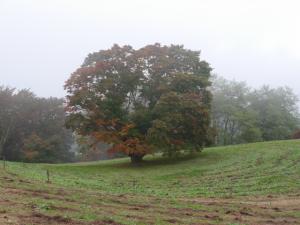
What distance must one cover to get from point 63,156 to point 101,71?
34086 mm

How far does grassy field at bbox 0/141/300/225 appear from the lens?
1427 cm

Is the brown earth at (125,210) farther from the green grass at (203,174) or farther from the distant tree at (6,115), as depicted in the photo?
the distant tree at (6,115)

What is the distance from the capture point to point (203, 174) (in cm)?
3319

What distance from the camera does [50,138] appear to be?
6900 centimetres

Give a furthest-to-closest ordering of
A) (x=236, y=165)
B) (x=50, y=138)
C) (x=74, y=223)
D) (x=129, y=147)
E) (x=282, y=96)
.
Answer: (x=282, y=96)
(x=50, y=138)
(x=129, y=147)
(x=236, y=165)
(x=74, y=223)

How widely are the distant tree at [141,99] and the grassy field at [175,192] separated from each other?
8.14ft

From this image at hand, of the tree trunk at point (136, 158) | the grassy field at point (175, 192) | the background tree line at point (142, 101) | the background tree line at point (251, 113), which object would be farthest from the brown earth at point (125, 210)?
the background tree line at point (251, 113)

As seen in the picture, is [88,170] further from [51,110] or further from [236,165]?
[51,110]

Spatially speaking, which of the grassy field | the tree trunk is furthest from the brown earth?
the tree trunk

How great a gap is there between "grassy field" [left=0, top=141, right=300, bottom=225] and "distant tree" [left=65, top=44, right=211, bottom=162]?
2482mm

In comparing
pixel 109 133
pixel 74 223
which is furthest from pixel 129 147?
pixel 74 223

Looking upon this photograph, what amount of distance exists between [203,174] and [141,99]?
11977 mm

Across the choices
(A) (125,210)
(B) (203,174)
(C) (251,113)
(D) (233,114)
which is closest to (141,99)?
(B) (203,174)

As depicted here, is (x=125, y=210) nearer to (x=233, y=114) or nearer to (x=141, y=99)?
(x=141, y=99)
